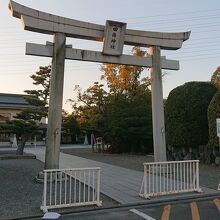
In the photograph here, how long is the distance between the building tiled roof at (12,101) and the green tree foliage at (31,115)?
85.6ft

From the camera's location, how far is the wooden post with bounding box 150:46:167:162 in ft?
43.7

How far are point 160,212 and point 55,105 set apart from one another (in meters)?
5.33

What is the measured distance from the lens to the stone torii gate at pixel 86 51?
1115 cm

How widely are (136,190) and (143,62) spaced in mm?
5506

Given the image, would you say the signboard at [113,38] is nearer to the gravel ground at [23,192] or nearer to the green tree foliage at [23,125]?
the gravel ground at [23,192]

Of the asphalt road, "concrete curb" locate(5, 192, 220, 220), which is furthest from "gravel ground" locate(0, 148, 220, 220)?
the asphalt road

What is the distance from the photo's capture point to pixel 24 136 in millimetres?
22281

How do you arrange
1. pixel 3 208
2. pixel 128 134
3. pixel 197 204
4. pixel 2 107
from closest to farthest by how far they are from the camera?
pixel 3 208 < pixel 197 204 < pixel 128 134 < pixel 2 107

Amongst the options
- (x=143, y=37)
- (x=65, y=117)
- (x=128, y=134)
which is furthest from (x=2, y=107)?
(x=143, y=37)

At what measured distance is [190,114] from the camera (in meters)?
17.0

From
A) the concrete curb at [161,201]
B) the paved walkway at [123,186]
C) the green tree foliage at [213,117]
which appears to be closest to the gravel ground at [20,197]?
the concrete curb at [161,201]

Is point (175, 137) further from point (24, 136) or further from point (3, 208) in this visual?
point (3, 208)

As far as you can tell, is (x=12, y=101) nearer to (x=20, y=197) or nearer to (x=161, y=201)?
(x=20, y=197)

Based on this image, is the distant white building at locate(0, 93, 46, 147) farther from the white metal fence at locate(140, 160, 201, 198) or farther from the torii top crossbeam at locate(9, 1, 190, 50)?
the white metal fence at locate(140, 160, 201, 198)
